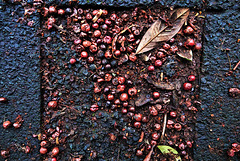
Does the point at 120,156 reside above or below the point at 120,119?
below

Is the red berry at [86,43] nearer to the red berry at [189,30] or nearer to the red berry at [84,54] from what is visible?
the red berry at [84,54]

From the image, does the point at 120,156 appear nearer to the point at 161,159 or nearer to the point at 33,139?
the point at 161,159

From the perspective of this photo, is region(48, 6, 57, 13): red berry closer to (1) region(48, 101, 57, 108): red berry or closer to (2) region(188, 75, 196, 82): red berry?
(1) region(48, 101, 57, 108): red berry

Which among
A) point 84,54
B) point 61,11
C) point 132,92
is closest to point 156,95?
point 132,92

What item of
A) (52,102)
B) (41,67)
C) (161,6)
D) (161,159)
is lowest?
(161,159)

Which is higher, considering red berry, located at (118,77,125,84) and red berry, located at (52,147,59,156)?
red berry, located at (118,77,125,84)

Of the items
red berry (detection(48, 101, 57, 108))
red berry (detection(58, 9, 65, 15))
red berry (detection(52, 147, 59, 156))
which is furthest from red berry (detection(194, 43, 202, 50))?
red berry (detection(52, 147, 59, 156))

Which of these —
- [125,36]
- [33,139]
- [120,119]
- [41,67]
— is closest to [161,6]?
[125,36]
